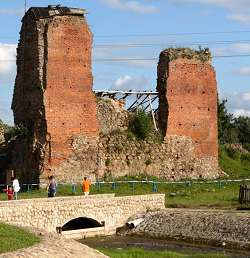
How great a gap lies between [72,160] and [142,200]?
219 inches

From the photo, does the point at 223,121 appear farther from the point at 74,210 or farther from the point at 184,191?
the point at 74,210

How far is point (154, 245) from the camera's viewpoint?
1794 centimetres

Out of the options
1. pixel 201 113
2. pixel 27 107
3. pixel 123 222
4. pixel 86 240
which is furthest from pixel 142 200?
pixel 201 113

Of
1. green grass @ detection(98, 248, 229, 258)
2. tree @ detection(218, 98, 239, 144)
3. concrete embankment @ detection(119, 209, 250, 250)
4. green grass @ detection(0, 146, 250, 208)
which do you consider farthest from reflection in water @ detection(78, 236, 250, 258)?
tree @ detection(218, 98, 239, 144)

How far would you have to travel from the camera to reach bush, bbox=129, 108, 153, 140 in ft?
97.2

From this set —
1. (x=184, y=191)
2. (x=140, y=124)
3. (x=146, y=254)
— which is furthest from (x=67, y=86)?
(x=146, y=254)

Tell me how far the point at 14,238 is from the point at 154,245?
586 centimetres

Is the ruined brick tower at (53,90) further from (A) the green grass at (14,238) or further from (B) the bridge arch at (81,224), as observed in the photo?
(A) the green grass at (14,238)

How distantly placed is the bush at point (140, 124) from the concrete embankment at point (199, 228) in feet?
29.6

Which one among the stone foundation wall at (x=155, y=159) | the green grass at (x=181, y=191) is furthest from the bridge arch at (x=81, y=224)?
the stone foundation wall at (x=155, y=159)

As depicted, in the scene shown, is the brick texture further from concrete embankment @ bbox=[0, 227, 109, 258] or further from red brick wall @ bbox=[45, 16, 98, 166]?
concrete embankment @ bbox=[0, 227, 109, 258]

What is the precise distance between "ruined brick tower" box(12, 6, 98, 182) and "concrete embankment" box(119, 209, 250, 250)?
725 cm

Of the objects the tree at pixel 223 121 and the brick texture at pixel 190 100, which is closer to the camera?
the brick texture at pixel 190 100

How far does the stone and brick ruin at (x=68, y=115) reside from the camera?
85.6 ft
